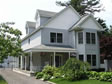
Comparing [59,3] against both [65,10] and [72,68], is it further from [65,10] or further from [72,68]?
[72,68]

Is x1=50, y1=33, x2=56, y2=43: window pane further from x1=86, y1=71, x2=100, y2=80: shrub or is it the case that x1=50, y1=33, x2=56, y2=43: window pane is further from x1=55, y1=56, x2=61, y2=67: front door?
x1=86, y1=71, x2=100, y2=80: shrub

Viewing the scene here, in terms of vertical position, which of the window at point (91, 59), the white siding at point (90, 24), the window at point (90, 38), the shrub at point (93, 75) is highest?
the white siding at point (90, 24)

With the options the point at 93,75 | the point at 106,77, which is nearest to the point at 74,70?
the point at 93,75

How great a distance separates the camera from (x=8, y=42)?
17844mm

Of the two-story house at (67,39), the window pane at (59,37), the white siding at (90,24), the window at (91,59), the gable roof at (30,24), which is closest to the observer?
the two-story house at (67,39)

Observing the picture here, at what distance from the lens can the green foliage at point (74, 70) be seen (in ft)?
48.4

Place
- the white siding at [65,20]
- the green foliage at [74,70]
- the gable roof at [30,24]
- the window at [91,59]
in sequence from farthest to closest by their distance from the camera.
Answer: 1. the gable roof at [30,24]
2. the white siding at [65,20]
3. the window at [91,59]
4. the green foliage at [74,70]

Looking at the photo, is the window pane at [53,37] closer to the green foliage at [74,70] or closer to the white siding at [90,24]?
the white siding at [90,24]

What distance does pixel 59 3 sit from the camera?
143 ft

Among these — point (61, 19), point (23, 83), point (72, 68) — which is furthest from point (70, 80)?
point (61, 19)

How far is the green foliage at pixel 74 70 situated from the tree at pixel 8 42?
619 cm

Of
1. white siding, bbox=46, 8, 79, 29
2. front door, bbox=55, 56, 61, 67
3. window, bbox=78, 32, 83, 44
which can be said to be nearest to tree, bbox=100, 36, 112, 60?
window, bbox=78, 32, 83, 44

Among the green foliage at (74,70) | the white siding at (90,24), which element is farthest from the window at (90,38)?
the green foliage at (74,70)

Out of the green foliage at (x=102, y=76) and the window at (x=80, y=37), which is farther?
the window at (x=80, y=37)
